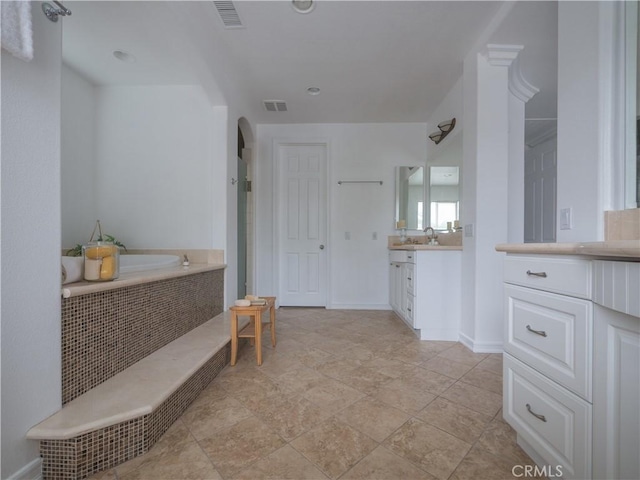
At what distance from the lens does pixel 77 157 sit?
2646 mm

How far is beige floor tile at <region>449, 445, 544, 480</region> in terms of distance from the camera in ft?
3.27

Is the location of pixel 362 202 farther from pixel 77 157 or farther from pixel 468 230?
pixel 77 157

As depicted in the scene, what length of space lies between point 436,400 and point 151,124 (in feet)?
11.5

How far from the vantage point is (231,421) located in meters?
1.30

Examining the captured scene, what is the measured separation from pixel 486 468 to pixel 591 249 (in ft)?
2.99

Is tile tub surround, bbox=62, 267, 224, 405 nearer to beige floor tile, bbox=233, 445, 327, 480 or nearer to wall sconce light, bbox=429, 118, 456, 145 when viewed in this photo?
beige floor tile, bbox=233, 445, 327, 480

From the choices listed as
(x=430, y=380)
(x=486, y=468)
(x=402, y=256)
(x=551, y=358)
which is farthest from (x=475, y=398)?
(x=402, y=256)

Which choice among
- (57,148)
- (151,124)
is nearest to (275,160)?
(151,124)

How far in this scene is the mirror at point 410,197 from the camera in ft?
11.3

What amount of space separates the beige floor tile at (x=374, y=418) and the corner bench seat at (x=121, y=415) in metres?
0.81

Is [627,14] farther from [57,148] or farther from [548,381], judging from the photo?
[57,148]

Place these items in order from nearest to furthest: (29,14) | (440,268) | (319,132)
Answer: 1. (29,14)
2. (440,268)
3. (319,132)

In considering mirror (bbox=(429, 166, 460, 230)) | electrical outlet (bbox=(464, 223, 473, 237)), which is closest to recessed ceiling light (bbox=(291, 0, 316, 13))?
mirror (bbox=(429, 166, 460, 230))

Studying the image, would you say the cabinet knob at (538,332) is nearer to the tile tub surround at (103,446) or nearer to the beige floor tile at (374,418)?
the beige floor tile at (374,418)
